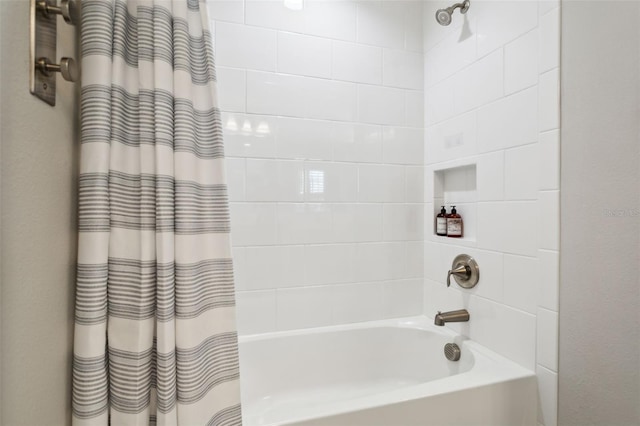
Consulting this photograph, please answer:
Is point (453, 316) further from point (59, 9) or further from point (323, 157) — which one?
point (59, 9)

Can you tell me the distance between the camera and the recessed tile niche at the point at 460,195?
147cm

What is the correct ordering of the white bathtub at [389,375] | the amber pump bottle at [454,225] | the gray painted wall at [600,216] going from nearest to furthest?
1. the gray painted wall at [600,216]
2. the white bathtub at [389,375]
3. the amber pump bottle at [454,225]

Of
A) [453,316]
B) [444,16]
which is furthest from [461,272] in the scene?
[444,16]

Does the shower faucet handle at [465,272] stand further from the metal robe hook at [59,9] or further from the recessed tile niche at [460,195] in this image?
the metal robe hook at [59,9]

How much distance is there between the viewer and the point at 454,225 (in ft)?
5.05

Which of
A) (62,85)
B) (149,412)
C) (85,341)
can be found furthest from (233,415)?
(62,85)

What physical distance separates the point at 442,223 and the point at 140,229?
137 cm

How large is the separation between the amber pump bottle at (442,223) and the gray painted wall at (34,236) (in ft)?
4.85

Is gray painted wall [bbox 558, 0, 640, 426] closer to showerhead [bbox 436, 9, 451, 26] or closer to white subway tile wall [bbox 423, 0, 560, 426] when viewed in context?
white subway tile wall [bbox 423, 0, 560, 426]

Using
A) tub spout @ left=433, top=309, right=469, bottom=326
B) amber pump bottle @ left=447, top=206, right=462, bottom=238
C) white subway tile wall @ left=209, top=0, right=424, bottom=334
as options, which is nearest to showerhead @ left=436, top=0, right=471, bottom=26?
white subway tile wall @ left=209, top=0, right=424, bottom=334

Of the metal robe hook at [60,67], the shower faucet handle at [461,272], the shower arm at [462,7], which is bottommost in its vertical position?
the shower faucet handle at [461,272]

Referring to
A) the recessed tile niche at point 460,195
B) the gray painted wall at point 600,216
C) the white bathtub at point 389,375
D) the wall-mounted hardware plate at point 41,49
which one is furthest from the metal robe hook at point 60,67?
the recessed tile niche at point 460,195

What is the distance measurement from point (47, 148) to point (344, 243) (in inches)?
48.9

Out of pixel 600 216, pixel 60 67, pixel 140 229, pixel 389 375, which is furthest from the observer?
pixel 389 375
